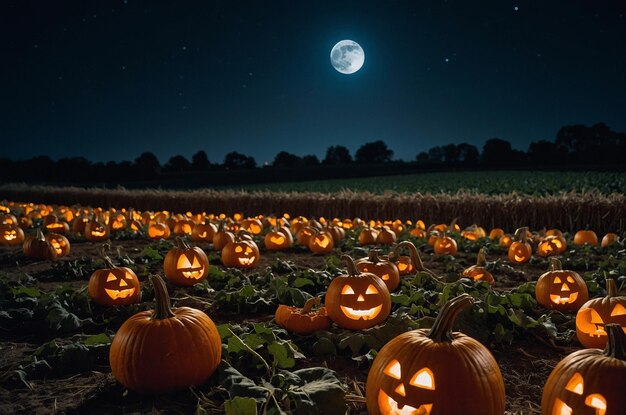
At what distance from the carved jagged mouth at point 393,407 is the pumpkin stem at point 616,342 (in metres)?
0.93

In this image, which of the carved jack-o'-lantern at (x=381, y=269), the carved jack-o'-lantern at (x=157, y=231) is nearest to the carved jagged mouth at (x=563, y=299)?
the carved jack-o'-lantern at (x=381, y=269)

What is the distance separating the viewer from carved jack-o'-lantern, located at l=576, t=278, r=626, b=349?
3988 mm

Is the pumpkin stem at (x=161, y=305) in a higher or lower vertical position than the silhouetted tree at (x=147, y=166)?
lower

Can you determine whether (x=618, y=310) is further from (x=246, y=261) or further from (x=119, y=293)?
(x=246, y=261)

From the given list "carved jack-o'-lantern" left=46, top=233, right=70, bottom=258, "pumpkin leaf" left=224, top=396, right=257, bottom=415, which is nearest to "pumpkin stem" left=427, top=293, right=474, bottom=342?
"pumpkin leaf" left=224, top=396, right=257, bottom=415

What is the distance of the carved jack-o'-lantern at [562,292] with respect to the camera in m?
5.33

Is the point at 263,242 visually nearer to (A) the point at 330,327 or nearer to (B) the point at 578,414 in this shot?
(A) the point at 330,327

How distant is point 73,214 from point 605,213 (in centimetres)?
1699

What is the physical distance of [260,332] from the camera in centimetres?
370

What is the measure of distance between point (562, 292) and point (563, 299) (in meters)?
0.09

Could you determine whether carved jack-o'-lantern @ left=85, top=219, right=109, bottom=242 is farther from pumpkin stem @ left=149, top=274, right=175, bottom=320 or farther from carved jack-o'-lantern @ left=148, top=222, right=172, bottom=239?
pumpkin stem @ left=149, top=274, right=175, bottom=320

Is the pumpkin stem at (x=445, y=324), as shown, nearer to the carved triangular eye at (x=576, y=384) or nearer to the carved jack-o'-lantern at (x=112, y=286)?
the carved triangular eye at (x=576, y=384)

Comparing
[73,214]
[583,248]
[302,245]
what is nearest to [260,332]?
[302,245]

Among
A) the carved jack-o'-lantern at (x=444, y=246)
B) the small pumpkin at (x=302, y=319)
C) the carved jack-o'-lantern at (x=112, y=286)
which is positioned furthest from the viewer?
the carved jack-o'-lantern at (x=444, y=246)
